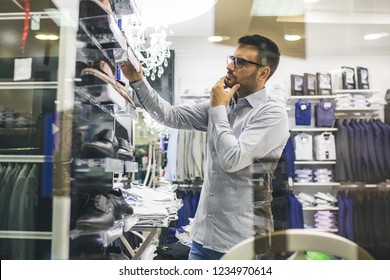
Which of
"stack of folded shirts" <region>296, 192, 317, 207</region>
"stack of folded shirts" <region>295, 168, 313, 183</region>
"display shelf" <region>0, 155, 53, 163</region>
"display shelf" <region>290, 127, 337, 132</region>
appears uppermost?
"display shelf" <region>290, 127, 337, 132</region>

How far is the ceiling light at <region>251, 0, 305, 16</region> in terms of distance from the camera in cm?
143

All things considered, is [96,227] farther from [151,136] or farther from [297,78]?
[297,78]

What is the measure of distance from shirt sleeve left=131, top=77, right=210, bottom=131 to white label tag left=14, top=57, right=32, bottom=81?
41 cm

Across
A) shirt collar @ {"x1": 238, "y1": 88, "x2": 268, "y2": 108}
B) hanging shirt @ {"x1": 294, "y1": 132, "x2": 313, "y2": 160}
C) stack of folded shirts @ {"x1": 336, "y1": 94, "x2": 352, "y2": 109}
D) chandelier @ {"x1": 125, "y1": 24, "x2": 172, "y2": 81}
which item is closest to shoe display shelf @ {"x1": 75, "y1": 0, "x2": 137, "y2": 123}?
chandelier @ {"x1": 125, "y1": 24, "x2": 172, "y2": 81}

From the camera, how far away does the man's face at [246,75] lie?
1.15 meters

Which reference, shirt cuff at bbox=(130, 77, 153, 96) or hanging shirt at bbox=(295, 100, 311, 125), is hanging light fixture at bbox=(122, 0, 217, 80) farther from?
hanging shirt at bbox=(295, 100, 311, 125)

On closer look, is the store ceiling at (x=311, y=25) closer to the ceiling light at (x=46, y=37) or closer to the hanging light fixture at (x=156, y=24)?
the hanging light fixture at (x=156, y=24)

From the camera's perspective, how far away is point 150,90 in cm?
123

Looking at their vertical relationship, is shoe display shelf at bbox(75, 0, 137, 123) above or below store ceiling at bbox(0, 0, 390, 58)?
below

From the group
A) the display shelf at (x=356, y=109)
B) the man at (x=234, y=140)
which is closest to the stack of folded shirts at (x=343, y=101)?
the display shelf at (x=356, y=109)

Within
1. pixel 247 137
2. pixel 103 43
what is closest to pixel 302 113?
pixel 247 137

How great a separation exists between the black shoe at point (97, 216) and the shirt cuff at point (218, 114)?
46 centimetres

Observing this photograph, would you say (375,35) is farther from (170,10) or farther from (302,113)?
(170,10)

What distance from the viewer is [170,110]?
4.23ft
